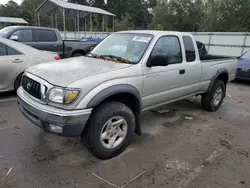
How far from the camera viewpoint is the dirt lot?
254 centimetres

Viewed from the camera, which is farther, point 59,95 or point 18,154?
point 18,154

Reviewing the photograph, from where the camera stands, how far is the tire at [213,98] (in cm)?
491

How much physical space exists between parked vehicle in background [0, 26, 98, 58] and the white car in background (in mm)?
2215

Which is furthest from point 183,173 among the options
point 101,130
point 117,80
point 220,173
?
point 117,80

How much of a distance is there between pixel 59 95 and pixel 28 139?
1400mm

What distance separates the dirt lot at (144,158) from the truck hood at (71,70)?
112 cm

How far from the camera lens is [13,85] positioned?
5250 mm

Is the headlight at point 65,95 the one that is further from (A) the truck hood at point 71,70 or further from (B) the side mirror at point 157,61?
(B) the side mirror at point 157,61

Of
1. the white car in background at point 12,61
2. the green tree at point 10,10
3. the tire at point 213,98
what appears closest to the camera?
the tire at point 213,98

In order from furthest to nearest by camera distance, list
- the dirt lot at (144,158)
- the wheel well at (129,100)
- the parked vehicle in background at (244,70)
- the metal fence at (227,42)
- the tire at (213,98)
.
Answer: the metal fence at (227,42) < the parked vehicle in background at (244,70) < the tire at (213,98) < the wheel well at (129,100) < the dirt lot at (144,158)

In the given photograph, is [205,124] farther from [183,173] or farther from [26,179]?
[26,179]

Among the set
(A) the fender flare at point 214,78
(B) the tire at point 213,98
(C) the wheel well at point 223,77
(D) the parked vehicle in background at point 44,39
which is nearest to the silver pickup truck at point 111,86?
(A) the fender flare at point 214,78

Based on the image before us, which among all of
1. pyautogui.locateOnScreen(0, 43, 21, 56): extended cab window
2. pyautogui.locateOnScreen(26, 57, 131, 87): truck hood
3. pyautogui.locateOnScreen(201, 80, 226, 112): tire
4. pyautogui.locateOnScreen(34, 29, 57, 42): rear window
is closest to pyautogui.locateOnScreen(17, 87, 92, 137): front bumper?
pyautogui.locateOnScreen(26, 57, 131, 87): truck hood

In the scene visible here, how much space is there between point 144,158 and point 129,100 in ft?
2.86
